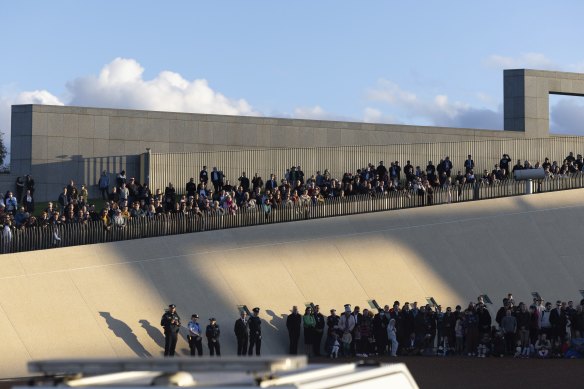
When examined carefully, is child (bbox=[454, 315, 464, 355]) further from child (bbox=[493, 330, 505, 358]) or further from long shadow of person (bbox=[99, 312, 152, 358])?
long shadow of person (bbox=[99, 312, 152, 358])

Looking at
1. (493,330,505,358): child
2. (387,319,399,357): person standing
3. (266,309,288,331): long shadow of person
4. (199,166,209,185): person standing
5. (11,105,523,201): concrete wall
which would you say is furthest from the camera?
(11,105,523,201): concrete wall

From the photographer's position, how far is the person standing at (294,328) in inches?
1293

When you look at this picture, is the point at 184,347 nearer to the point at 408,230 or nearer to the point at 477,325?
the point at 477,325

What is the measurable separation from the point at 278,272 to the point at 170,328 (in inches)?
240

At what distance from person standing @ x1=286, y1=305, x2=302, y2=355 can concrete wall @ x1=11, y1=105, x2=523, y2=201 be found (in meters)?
17.1

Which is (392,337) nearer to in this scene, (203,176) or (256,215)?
(256,215)

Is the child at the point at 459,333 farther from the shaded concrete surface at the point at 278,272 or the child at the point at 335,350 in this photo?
the shaded concrete surface at the point at 278,272

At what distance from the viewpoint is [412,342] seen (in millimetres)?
33094

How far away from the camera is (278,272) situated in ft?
118

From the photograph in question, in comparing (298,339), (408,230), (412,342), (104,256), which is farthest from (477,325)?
(104,256)

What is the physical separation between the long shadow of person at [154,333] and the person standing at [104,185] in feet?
49.1

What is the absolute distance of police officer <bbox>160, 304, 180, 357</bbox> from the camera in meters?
30.6

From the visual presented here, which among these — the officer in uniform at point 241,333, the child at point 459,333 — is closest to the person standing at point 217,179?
the officer in uniform at point 241,333

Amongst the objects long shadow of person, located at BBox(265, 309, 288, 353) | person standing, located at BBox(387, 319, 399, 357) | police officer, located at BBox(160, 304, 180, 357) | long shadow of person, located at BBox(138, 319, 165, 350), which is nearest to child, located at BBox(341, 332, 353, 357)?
person standing, located at BBox(387, 319, 399, 357)
